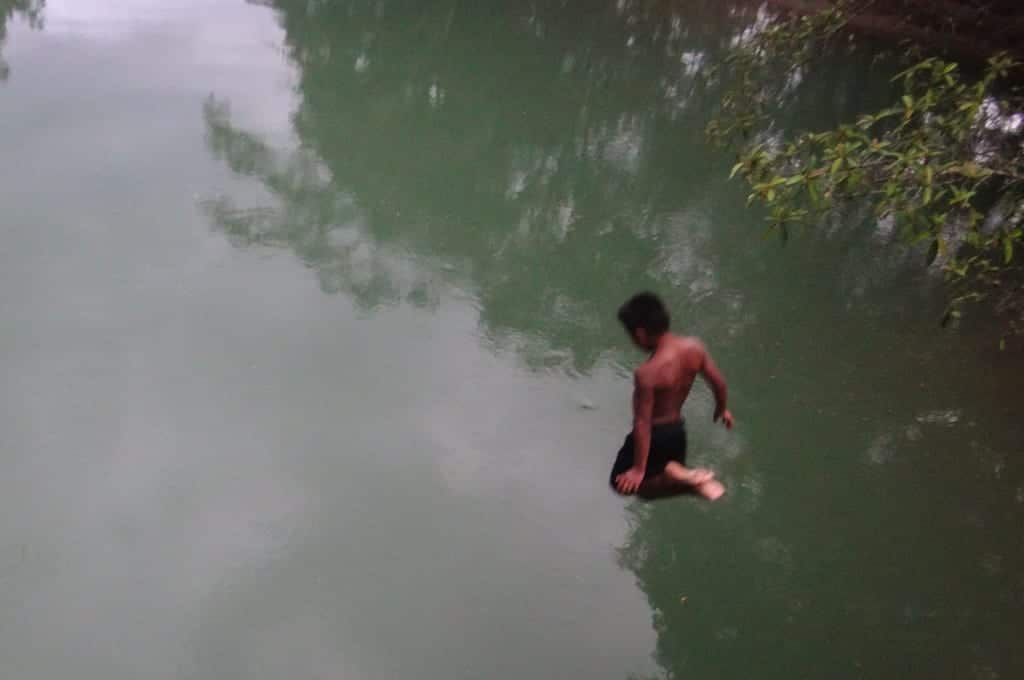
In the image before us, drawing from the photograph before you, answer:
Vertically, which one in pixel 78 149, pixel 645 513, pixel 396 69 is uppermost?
pixel 396 69

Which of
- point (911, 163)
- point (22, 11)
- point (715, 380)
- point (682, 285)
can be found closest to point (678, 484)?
point (715, 380)

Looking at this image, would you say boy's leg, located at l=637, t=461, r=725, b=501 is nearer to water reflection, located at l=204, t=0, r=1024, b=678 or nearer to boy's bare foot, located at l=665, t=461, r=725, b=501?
boy's bare foot, located at l=665, t=461, r=725, b=501

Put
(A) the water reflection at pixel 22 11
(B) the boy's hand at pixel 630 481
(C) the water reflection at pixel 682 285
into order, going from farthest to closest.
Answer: (A) the water reflection at pixel 22 11 < (C) the water reflection at pixel 682 285 < (B) the boy's hand at pixel 630 481

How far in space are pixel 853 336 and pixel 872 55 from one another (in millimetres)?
4880

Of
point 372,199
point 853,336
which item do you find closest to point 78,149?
point 372,199

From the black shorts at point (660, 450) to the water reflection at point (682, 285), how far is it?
76 centimetres

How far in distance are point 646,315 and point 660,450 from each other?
1.34 ft

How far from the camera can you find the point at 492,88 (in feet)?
21.9

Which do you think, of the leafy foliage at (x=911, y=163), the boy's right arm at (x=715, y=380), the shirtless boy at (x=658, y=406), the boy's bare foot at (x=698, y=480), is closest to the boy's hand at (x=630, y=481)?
the shirtless boy at (x=658, y=406)

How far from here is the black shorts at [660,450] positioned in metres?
2.38

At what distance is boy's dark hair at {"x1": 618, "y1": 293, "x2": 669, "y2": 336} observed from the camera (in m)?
2.20

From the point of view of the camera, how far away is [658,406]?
2342 millimetres

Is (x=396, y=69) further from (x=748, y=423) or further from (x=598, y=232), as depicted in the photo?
(x=748, y=423)

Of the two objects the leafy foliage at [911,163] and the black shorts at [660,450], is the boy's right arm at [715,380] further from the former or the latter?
the leafy foliage at [911,163]
